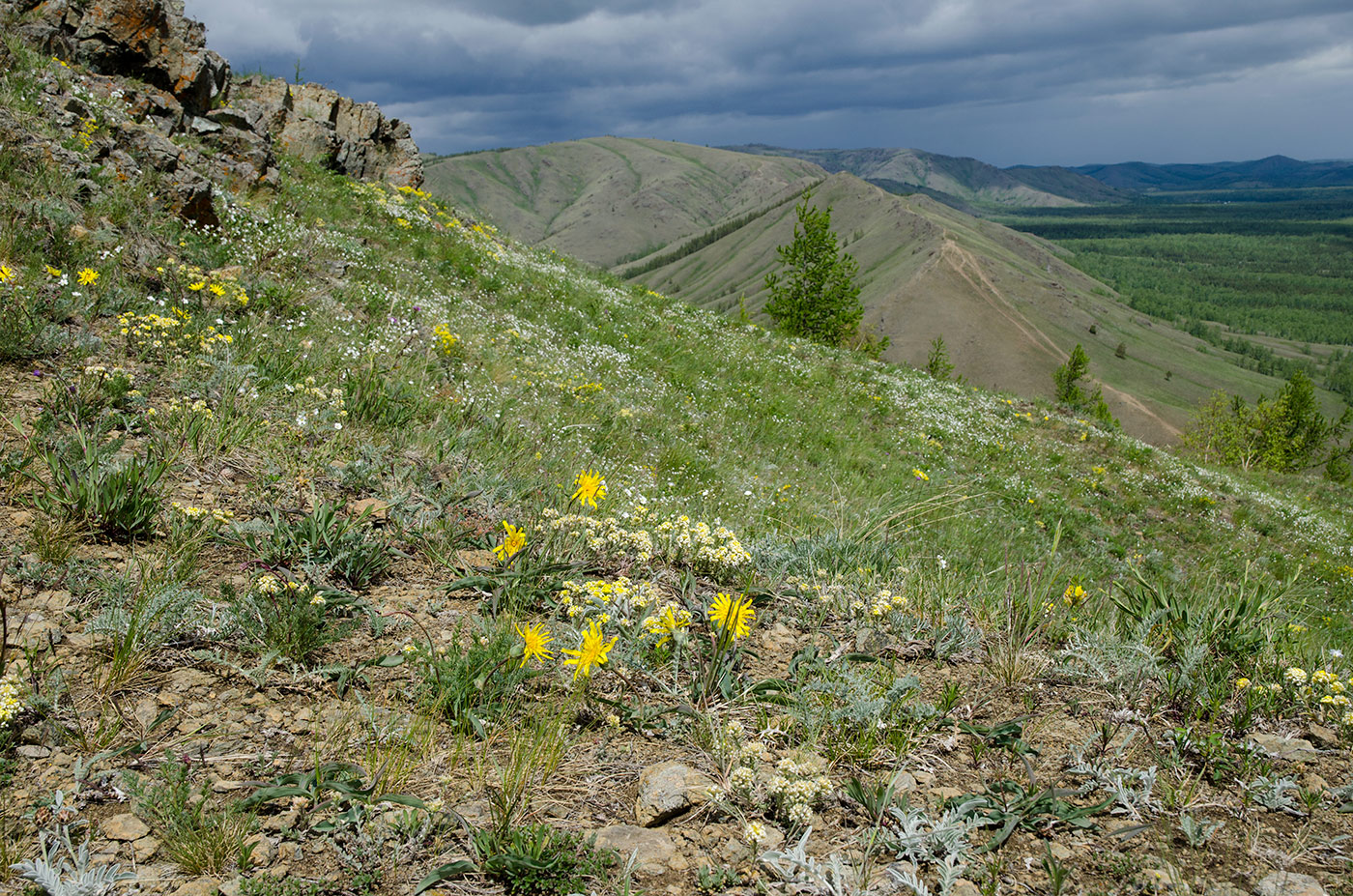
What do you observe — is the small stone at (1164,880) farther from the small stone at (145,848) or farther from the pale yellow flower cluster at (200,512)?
the pale yellow flower cluster at (200,512)

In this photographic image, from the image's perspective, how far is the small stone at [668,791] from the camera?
2.55 m

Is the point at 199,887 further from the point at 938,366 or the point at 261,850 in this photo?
the point at 938,366

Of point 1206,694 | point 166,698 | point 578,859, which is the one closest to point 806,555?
point 1206,694

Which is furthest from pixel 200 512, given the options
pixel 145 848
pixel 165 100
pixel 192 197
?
pixel 165 100

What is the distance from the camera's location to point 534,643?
3.00m

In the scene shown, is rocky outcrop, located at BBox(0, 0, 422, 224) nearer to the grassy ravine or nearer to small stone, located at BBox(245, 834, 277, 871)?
the grassy ravine

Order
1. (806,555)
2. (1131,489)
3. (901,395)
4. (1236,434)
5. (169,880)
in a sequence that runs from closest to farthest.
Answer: (169,880), (806,555), (1131,489), (901,395), (1236,434)

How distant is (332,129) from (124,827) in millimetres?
19083

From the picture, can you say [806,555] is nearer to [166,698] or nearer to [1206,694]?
[1206,694]

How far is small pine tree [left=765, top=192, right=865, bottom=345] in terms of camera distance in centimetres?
4044

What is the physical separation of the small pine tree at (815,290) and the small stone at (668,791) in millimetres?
38739

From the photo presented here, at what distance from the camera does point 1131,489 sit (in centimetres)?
1387

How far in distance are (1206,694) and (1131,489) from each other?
1251 centimetres

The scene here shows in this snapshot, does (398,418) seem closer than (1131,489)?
Yes
